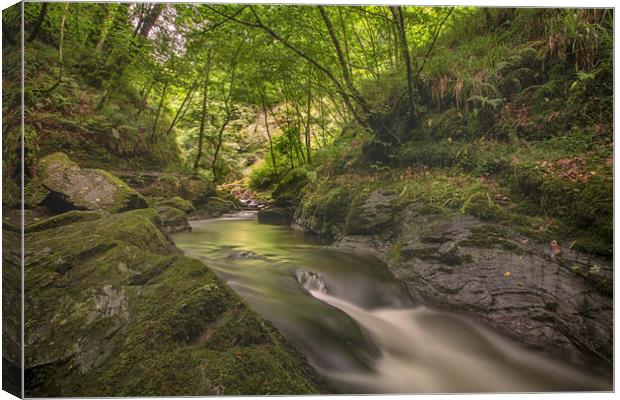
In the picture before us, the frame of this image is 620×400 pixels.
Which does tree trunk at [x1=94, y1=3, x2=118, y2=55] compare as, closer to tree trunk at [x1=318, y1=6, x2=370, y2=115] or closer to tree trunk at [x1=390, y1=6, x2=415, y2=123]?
tree trunk at [x1=318, y1=6, x2=370, y2=115]

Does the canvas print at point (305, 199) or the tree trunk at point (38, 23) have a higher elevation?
the tree trunk at point (38, 23)

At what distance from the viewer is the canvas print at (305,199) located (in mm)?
2113

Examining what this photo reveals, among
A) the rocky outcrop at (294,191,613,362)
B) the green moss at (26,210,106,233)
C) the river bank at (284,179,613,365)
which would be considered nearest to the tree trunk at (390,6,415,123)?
the river bank at (284,179,613,365)

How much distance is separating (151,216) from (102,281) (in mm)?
509

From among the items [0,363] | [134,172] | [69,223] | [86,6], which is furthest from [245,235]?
[86,6]

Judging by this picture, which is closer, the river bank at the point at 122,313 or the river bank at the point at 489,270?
the river bank at the point at 122,313

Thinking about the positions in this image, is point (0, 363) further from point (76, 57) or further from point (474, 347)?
point (474, 347)

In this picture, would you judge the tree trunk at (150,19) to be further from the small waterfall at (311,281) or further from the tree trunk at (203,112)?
the small waterfall at (311,281)

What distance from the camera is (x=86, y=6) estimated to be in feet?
7.62

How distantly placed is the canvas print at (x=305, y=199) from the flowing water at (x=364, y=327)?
0.01 meters

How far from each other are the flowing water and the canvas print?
0.05 feet

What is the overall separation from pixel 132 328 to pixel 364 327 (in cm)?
146

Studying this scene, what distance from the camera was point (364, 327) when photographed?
7.77ft

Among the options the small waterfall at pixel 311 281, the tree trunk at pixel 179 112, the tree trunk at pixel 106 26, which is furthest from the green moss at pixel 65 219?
the small waterfall at pixel 311 281
